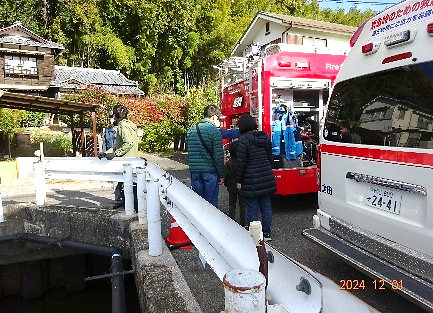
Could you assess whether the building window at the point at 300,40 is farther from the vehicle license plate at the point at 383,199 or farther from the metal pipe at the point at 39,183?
the vehicle license plate at the point at 383,199

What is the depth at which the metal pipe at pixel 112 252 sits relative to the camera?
373cm

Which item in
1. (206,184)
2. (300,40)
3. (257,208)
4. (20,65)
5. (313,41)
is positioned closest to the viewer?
(257,208)

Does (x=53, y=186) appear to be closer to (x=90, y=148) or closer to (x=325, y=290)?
(x=90, y=148)

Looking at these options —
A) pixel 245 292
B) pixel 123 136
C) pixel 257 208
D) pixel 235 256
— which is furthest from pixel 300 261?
pixel 123 136

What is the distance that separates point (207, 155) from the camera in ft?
→ 15.3

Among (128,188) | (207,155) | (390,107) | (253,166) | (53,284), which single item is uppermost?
(390,107)

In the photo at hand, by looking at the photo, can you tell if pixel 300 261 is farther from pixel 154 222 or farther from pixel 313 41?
pixel 313 41

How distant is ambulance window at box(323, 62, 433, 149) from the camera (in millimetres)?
2545

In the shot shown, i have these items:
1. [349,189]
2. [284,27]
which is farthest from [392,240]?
[284,27]

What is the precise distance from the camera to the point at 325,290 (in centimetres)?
112

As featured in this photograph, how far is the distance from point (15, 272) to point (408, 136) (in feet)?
23.5

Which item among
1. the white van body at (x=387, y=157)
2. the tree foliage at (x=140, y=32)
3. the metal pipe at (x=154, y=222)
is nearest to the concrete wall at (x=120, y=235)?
the metal pipe at (x=154, y=222)

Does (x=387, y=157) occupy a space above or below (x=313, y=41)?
below

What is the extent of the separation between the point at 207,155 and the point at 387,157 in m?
2.38
